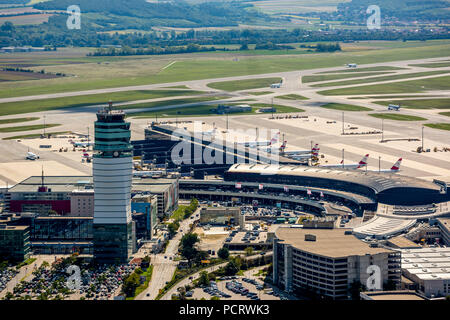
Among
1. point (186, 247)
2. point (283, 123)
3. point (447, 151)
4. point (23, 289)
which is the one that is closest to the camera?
point (23, 289)

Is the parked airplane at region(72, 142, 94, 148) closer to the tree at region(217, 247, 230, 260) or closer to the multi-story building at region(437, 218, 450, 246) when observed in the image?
the tree at region(217, 247, 230, 260)

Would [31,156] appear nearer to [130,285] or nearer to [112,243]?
[112,243]

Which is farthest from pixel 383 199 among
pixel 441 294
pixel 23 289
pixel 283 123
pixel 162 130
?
pixel 283 123

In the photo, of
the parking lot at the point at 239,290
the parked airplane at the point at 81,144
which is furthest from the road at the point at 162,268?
the parked airplane at the point at 81,144

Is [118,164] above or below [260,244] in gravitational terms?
above
